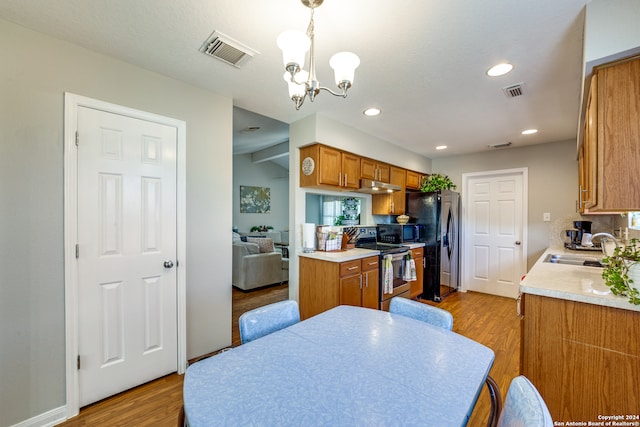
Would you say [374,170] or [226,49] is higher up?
[226,49]

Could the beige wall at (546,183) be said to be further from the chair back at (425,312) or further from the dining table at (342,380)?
the dining table at (342,380)

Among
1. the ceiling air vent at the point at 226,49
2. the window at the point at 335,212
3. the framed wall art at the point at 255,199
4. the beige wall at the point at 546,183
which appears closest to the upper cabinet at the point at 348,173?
the window at the point at 335,212

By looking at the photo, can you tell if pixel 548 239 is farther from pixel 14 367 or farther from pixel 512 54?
pixel 14 367

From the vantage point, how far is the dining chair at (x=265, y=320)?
53.4 inches

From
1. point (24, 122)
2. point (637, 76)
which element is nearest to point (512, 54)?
point (637, 76)

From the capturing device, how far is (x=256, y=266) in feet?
14.6

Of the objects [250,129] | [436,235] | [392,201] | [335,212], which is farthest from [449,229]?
[250,129]

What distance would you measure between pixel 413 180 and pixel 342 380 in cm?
405

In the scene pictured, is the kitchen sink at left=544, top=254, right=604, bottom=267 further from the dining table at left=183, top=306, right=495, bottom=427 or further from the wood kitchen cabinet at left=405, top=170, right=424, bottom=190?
the dining table at left=183, top=306, right=495, bottom=427

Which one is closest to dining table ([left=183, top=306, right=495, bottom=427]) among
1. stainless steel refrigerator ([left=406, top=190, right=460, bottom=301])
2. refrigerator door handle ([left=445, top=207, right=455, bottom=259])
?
stainless steel refrigerator ([left=406, top=190, right=460, bottom=301])

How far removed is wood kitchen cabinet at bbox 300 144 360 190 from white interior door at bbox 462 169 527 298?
2.54 metres

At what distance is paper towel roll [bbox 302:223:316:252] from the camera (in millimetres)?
3029

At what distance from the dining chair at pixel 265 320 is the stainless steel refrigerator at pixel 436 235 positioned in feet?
10.1

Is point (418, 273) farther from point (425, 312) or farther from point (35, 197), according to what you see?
point (35, 197)
